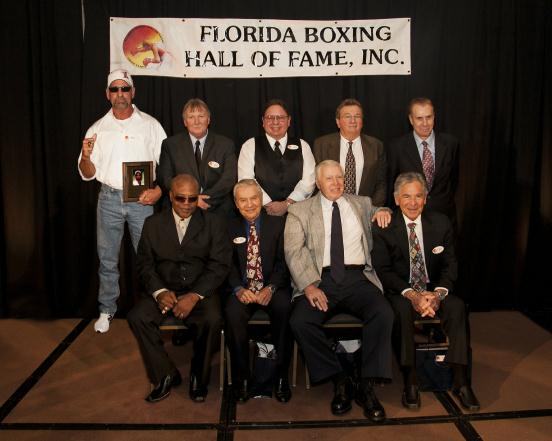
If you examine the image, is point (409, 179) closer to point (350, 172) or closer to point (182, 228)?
point (350, 172)

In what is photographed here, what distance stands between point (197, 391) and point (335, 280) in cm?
105

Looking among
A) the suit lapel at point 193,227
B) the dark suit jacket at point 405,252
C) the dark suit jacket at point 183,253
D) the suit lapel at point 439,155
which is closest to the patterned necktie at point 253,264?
the dark suit jacket at point 183,253

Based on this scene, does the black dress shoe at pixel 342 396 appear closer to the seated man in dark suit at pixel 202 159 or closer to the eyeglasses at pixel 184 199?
the eyeglasses at pixel 184 199

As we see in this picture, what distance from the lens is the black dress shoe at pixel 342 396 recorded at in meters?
3.36

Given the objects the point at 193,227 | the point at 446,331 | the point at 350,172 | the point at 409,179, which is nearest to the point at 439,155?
the point at 350,172

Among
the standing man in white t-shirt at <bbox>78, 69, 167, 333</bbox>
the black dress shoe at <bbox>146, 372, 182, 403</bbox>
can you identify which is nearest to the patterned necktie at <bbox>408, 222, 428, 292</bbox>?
the black dress shoe at <bbox>146, 372, 182, 403</bbox>

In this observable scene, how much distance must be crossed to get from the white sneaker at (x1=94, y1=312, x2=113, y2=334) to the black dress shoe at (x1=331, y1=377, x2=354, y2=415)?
6.70 ft

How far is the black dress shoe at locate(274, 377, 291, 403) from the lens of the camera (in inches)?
139

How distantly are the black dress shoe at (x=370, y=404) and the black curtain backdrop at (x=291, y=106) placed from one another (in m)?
2.13

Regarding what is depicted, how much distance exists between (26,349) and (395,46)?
3.61 m

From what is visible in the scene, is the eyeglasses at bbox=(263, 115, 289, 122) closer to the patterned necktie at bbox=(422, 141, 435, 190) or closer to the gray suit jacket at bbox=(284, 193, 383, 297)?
the gray suit jacket at bbox=(284, 193, 383, 297)

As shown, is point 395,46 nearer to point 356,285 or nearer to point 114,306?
point 356,285

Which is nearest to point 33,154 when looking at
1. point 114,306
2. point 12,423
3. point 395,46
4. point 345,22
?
point 114,306

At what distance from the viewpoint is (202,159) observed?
431 centimetres
